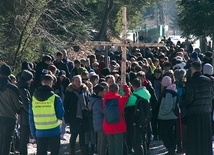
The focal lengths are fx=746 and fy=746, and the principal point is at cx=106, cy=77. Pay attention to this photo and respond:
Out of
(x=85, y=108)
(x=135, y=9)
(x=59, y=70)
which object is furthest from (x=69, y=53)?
(x=135, y=9)

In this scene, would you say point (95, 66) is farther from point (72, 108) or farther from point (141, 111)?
point (141, 111)

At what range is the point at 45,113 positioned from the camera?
13.3 metres

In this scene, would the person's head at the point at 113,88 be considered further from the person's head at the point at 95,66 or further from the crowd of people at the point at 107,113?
the person's head at the point at 95,66

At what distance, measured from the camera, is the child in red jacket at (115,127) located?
1362 centimetres

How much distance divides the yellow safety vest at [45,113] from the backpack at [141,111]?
5.17 ft

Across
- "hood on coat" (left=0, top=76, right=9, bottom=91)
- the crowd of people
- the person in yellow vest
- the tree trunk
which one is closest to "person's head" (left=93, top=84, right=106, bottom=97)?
the crowd of people

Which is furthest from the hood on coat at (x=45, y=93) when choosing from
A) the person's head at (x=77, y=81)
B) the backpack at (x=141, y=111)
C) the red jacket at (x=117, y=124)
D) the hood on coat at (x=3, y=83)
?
the backpack at (x=141, y=111)

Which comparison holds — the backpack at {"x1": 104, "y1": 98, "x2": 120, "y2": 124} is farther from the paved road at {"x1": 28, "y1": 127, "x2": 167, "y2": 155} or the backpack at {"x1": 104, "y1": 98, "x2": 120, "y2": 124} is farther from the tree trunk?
the tree trunk

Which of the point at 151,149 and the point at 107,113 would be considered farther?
the point at 151,149

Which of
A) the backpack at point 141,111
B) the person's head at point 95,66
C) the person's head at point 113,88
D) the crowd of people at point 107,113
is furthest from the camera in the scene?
the person's head at point 95,66

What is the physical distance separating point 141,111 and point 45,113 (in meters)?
1.88

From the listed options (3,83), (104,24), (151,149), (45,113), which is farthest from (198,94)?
(104,24)

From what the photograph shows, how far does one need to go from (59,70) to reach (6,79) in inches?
197

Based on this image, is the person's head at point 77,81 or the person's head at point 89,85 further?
the person's head at point 89,85
